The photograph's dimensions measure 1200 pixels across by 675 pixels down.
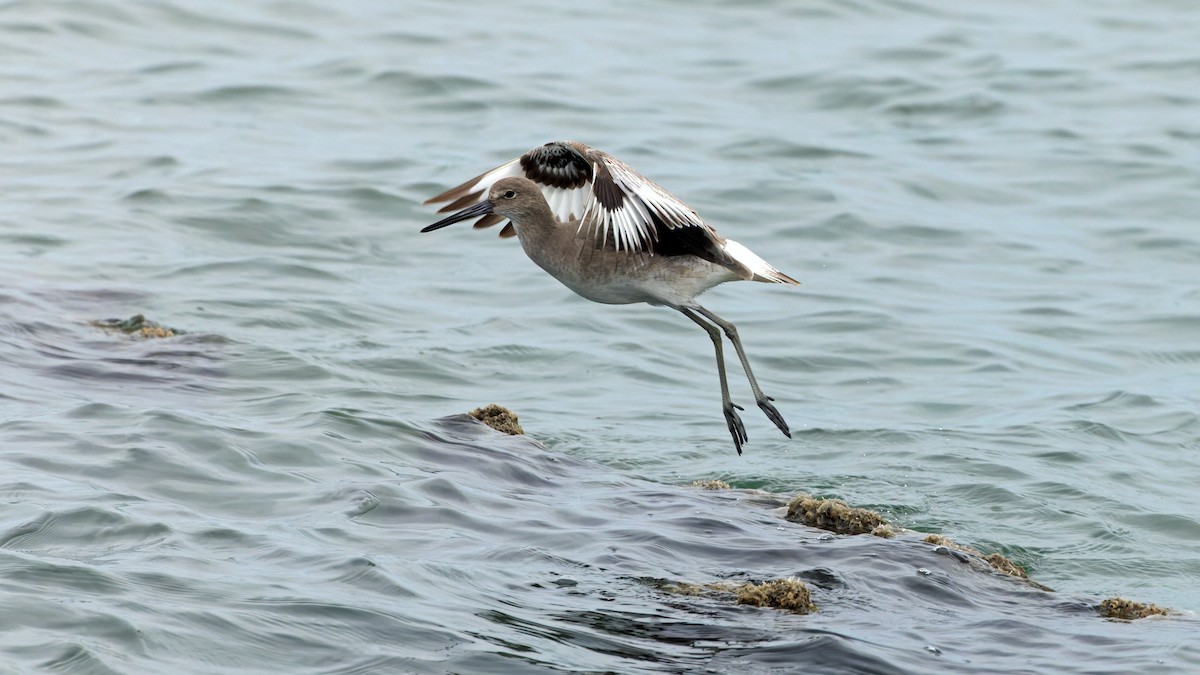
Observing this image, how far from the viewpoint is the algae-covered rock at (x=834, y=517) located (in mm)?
7469

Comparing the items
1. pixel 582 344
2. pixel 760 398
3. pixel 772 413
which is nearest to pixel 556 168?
pixel 760 398

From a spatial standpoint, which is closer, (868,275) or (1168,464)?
(1168,464)

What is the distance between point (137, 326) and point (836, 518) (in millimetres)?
5167

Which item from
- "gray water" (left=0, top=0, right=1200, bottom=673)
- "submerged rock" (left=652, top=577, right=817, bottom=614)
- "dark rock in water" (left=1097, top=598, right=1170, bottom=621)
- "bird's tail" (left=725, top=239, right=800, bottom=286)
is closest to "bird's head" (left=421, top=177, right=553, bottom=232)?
"bird's tail" (left=725, top=239, right=800, bottom=286)

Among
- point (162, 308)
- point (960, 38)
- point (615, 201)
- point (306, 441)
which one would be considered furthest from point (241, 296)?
point (960, 38)

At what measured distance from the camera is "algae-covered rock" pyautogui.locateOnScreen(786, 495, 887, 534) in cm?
747

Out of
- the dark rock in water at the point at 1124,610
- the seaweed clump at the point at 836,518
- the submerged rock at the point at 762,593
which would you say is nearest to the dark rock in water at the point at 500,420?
the seaweed clump at the point at 836,518

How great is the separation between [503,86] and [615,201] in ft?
35.1

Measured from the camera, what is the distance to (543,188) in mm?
8898

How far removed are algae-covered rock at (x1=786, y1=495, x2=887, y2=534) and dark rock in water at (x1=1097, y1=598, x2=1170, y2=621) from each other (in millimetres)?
1160

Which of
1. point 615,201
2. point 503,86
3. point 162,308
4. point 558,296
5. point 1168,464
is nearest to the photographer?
point 615,201

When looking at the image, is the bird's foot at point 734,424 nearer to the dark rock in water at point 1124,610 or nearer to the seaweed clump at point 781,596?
the seaweed clump at point 781,596

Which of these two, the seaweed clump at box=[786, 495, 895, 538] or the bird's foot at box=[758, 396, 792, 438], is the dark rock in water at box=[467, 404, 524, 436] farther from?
the seaweed clump at box=[786, 495, 895, 538]

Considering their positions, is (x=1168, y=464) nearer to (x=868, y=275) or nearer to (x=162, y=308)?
(x=868, y=275)
